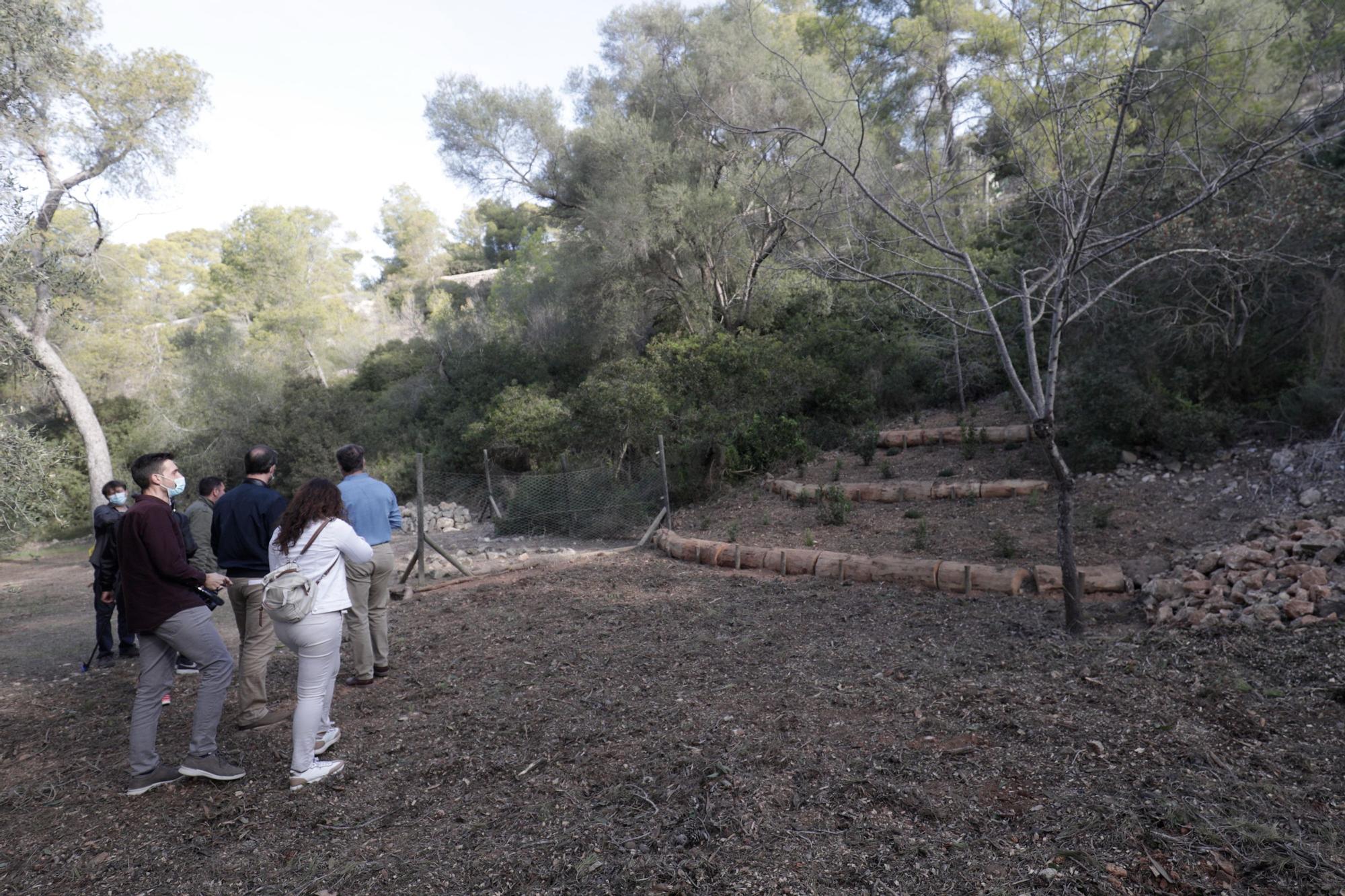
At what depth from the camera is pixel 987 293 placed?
13.8 meters

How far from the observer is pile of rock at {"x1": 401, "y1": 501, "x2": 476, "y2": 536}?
48.6ft

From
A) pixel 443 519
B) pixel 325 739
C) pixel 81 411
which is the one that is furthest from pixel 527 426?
pixel 325 739

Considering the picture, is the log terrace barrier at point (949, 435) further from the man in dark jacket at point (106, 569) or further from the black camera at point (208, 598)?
the man in dark jacket at point (106, 569)

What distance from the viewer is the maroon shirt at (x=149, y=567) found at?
3.51 m

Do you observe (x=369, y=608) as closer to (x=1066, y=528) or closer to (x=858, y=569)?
(x=858, y=569)

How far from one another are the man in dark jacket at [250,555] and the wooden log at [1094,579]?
5.35 metres

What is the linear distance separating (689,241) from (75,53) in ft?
39.1

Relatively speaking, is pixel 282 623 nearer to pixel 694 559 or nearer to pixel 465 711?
pixel 465 711

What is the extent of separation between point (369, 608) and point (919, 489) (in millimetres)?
6860

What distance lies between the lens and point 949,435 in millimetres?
12359

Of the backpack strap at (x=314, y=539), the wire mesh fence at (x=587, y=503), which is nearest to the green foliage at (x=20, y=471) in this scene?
the wire mesh fence at (x=587, y=503)

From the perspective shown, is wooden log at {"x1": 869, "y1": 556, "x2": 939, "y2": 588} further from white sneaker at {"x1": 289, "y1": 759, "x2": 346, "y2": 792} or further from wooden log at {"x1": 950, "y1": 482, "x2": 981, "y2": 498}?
white sneaker at {"x1": 289, "y1": 759, "x2": 346, "y2": 792}

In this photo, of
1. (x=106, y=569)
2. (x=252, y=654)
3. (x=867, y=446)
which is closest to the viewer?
(x=252, y=654)

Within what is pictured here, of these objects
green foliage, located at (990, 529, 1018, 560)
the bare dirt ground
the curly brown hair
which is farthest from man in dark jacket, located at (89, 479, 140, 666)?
green foliage, located at (990, 529, 1018, 560)
